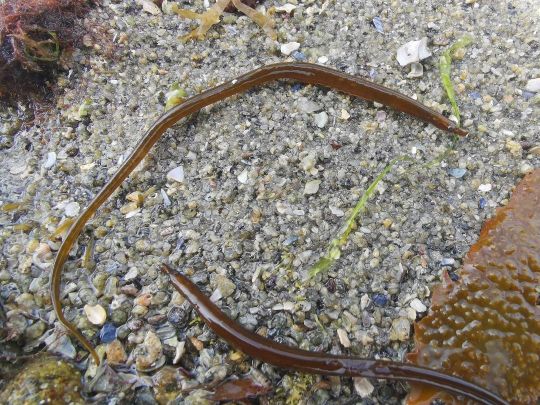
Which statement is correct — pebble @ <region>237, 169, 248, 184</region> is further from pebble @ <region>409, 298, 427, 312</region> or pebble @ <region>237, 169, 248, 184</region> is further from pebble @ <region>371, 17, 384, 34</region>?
pebble @ <region>371, 17, 384, 34</region>

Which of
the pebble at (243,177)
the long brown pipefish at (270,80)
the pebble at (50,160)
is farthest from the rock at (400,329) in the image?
the pebble at (50,160)

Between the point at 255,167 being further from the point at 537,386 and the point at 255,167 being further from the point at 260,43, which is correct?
the point at 537,386

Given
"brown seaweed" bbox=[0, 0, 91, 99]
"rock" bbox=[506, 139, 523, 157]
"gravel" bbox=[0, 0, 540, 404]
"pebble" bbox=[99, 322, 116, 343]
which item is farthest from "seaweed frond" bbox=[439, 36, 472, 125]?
"brown seaweed" bbox=[0, 0, 91, 99]

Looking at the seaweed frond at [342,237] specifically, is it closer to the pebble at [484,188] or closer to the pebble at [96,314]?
the pebble at [484,188]

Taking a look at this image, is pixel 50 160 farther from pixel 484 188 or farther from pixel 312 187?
pixel 484 188

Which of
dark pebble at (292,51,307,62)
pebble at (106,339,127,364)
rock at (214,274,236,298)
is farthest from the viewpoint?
dark pebble at (292,51,307,62)

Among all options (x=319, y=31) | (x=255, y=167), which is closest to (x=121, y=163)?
(x=255, y=167)
